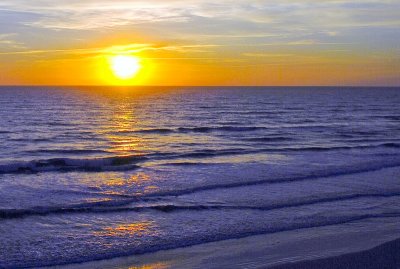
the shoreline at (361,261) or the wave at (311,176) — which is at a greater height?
the shoreline at (361,261)

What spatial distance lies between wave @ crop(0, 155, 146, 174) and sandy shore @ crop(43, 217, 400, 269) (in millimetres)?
11395

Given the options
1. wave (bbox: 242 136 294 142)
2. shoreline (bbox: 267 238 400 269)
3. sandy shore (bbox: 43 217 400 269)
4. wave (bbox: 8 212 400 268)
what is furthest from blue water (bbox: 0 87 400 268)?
shoreline (bbox: 267 238 400 269)

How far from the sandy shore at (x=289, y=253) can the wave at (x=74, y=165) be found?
11.4m

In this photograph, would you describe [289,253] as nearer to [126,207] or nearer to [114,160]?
[126,207]

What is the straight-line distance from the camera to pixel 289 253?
33.7 ft

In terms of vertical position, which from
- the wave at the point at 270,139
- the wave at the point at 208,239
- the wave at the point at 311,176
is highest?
the wave at the point at 208,239

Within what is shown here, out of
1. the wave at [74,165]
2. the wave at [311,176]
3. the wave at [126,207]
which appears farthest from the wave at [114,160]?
the wave at [126,207]

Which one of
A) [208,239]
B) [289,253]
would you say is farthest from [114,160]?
[289,253]

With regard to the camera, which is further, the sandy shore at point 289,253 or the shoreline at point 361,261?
the sandy shore at point 289,253

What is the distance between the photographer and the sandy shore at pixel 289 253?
9.56 meters

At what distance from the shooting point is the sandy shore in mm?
9562

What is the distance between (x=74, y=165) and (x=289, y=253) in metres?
14.5

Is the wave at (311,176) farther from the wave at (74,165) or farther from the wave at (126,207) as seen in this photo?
the wave at (74,165)

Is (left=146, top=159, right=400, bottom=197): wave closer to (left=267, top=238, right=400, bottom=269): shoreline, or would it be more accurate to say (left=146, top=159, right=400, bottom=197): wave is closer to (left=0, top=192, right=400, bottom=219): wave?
(left=0, top=192, right=400, bottom=219): wave
